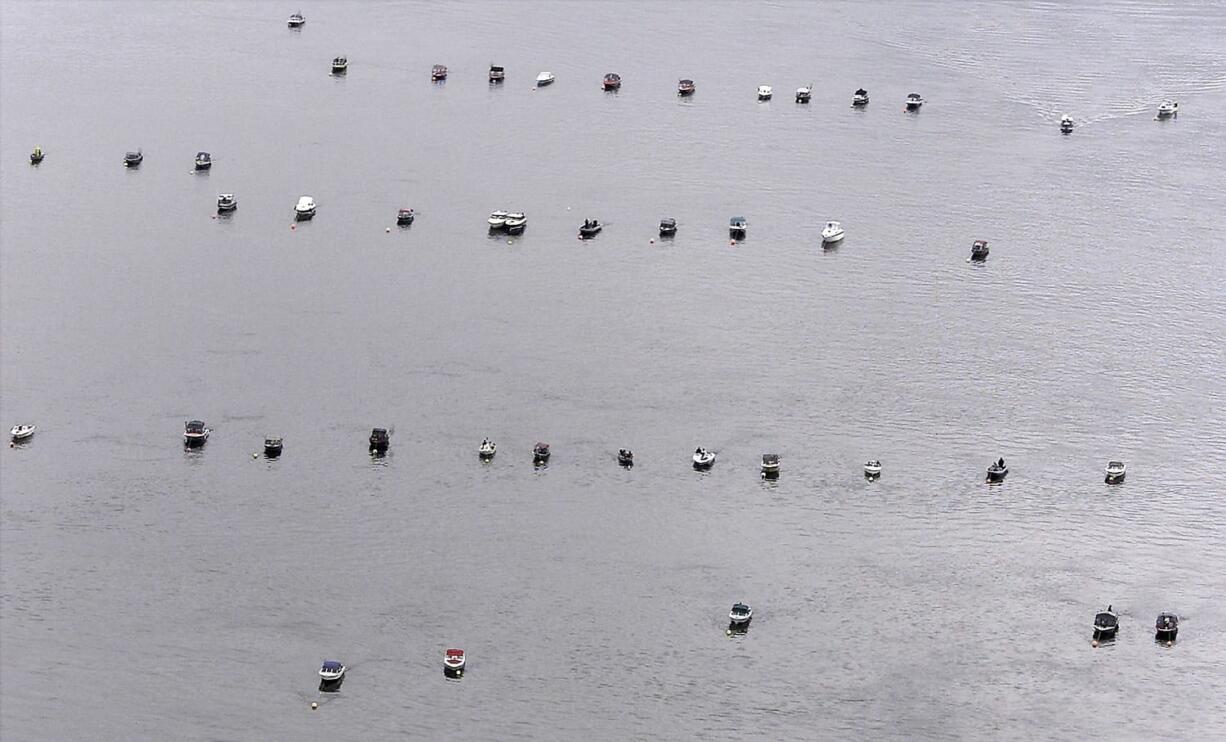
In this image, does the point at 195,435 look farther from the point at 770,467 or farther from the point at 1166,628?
the point at 1166,628

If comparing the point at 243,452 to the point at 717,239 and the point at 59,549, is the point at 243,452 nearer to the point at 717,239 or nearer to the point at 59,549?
the point at 59,549

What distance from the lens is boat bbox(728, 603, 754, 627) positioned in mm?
127625

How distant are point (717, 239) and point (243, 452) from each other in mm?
48555

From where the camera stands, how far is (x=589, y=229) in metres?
180

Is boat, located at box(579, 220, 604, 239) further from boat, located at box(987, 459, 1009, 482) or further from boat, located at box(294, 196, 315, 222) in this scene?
boat, located at box(987, 459, 1009, 482)

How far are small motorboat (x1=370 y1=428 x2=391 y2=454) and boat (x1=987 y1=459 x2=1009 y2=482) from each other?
38.9 m

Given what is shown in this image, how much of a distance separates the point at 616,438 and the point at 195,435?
27.6 m

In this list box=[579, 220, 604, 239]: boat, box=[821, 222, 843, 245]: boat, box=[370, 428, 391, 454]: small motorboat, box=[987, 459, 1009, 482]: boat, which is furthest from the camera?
box=[579, 220, 604, 239]: boat

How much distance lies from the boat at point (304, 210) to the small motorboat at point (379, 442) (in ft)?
138

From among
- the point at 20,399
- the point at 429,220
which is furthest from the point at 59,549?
the point at 429,220

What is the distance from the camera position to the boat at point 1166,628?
418 ft

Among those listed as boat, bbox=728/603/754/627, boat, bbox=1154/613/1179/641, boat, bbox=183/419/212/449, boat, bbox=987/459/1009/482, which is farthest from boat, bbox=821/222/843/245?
boat, bbox=1154/613/1179/641

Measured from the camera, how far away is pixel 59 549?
136750 mm

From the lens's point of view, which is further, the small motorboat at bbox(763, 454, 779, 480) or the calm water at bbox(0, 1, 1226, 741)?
the small motorboat at bbox(763, 454, 779, 480)
